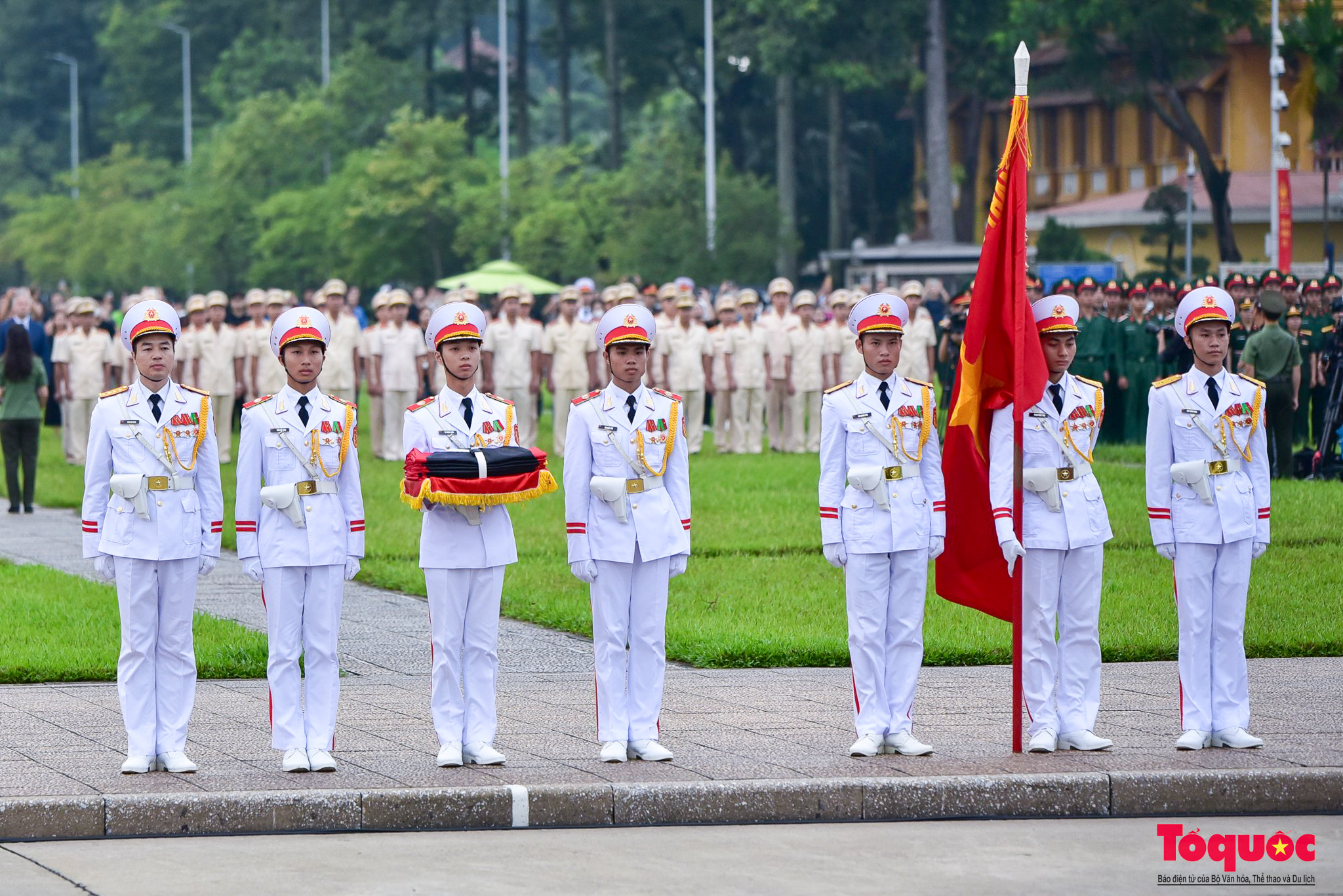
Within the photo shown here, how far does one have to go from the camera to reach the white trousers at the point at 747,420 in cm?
2752

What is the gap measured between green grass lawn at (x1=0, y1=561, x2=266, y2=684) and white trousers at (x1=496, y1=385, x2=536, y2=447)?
12.1 metres

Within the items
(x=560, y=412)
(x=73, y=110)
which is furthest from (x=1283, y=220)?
(x=73, y=110)

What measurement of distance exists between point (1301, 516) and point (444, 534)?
11.5m

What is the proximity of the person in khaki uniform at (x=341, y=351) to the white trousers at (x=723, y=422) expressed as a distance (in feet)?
15.8

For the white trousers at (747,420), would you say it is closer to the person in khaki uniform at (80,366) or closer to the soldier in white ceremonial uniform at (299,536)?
the person in khaki uniform at (80,366)

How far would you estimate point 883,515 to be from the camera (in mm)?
9438

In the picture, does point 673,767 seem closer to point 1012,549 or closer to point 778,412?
point 1012,549

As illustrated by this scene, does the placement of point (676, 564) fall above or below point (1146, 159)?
below

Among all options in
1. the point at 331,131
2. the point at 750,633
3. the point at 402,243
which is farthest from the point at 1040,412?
the point at 331,131

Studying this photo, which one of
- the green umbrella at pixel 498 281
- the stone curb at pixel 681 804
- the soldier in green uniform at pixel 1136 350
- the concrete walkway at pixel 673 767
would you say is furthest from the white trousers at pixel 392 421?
the stone curb at pixel 681 804

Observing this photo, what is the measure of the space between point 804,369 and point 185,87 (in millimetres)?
59853

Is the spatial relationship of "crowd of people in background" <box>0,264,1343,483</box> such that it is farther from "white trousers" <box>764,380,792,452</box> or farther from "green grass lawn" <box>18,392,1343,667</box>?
"green grass lawn" <box>18,392,1343,667</box>

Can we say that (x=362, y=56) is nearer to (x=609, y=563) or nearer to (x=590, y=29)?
(x=590, y=29)

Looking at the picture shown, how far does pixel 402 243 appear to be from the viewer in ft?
180
